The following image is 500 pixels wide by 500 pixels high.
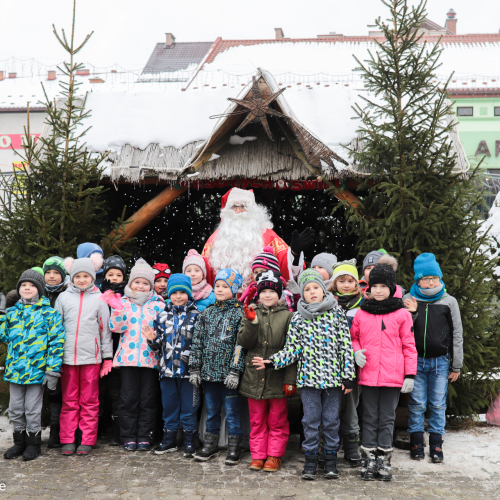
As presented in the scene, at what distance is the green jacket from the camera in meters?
4.52

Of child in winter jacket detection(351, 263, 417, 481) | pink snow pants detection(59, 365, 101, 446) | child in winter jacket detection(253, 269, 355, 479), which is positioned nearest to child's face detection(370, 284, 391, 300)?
child in winter jacket detection(351, 263, 417, 481)

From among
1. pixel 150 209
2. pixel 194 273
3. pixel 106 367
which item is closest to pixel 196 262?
pixel 194 273

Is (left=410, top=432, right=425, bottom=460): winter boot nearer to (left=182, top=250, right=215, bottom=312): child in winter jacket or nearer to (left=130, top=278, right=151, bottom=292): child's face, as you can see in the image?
(left=182, top=250, right=215, bottom=312): child in winter jacket

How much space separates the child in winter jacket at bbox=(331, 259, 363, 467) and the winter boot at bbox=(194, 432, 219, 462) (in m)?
1.13

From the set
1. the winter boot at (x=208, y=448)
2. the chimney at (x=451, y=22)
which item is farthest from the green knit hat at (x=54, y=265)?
the chimney at (x=451, y=22)

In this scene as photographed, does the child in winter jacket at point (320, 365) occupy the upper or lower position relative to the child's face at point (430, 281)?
lower

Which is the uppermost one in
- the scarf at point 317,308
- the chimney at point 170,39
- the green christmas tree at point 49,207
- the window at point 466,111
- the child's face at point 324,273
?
the chimney at point 170,39

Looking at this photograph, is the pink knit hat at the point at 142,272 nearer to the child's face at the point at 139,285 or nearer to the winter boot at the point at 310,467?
the child's face at the point at 139,285

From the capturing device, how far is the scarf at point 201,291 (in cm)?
528

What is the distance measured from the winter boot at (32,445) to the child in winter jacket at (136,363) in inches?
28.3

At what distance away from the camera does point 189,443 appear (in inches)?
196

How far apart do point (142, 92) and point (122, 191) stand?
1.39 meters

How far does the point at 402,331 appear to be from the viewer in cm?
452

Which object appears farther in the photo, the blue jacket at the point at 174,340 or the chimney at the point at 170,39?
the chimney at the point at 170,39
